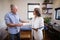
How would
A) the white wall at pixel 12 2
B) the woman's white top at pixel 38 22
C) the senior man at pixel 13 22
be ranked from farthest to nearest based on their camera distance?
the white wall at pixel 12 2 < the woman's white top at pixel 38 22 < the senior man at pixel 13 22

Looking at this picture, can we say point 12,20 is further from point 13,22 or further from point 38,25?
point 38,25

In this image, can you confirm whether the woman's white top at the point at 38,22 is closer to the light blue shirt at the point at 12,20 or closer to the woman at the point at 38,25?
the woman at the point at 38,25

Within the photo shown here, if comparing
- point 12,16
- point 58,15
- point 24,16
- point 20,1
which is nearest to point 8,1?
point 20,1

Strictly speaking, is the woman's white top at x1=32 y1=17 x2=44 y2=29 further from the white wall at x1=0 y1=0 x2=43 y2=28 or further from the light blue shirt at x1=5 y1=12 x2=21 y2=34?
the white wall at x1=0 y1=0 x2=43 y2=28

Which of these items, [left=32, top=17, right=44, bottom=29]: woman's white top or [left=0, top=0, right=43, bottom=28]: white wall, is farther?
[left=0, top=0, right=43, bottom=28]: white wall

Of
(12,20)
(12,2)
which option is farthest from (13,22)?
(12,2)

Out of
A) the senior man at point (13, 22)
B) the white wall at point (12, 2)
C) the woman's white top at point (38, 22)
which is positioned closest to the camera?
the senior man at point (13, 22)

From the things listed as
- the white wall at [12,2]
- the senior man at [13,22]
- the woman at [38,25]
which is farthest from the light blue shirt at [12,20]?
the white wall at [12,2]

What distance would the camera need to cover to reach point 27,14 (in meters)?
6.40

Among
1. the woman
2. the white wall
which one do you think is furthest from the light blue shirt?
the white wall

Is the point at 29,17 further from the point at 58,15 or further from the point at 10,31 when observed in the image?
the point at 10,31

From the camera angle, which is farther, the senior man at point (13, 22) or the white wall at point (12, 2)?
the white wall at point (12, 2)

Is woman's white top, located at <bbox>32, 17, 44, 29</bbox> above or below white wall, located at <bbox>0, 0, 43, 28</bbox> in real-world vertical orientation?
below

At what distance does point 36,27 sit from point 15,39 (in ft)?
2.03
